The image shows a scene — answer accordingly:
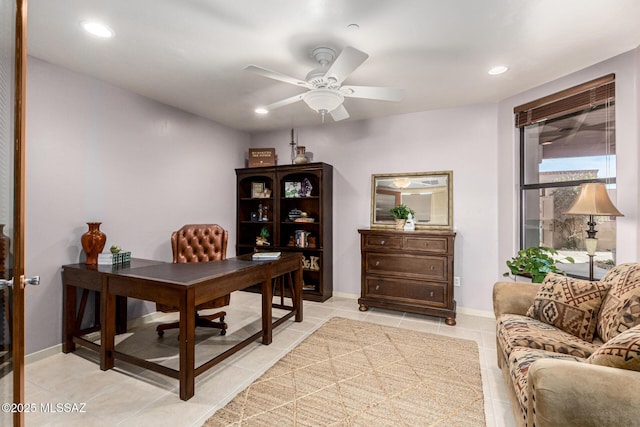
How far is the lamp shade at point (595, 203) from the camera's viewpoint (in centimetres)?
217

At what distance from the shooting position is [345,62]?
1.87m

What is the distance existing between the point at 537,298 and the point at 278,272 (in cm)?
213

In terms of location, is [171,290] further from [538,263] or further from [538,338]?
[538,263]

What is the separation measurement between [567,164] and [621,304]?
1783 mm

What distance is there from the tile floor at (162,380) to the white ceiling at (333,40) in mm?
2491

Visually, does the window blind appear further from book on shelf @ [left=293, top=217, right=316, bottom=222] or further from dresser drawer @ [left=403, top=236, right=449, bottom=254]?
book on shelf @ [left=293, top=217, right=316, bottom=222]

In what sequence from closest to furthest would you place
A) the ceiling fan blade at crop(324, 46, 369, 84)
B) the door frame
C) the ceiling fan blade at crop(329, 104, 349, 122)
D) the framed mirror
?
1. the door frame
2. the ceiling fan blade at crop(324, 46, 369, 84)
3. the ceiling fan blade at crop(329, 104, 349, 122)
4. the framed mirror

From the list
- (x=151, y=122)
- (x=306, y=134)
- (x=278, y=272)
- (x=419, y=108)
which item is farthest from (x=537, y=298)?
(x=151, y=122)

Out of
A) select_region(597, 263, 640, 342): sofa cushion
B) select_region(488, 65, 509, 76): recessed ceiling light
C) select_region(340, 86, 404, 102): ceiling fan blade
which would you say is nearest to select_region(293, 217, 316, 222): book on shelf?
select_region(340, 86, 404, 102): ceiling fan blade

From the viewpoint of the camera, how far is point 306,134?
178 inches

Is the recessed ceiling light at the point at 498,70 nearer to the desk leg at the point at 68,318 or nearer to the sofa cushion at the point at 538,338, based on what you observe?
the sofa cushion at the point at 538,338

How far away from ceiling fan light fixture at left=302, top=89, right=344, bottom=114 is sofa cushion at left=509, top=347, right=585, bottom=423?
2.02m

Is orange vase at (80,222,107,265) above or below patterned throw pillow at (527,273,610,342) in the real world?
above

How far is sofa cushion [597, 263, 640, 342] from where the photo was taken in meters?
1.52
